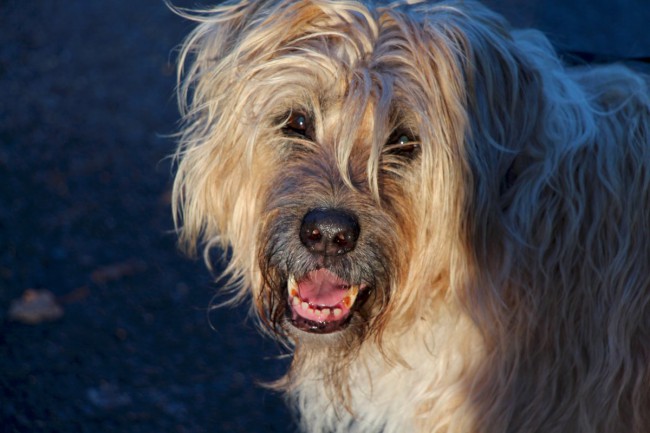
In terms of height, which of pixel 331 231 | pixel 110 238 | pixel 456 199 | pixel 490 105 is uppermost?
pixel 490 105

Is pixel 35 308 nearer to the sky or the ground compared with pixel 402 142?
nearer to the ground

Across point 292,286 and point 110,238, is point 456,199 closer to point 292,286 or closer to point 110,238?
point 292,286

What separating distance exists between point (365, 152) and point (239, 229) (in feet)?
1.75

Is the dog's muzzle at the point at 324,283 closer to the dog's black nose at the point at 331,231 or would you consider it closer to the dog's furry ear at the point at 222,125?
the dog's black nose at the point at 331,231

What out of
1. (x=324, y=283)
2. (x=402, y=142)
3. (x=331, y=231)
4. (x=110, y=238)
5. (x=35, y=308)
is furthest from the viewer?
(x=110, y=238)

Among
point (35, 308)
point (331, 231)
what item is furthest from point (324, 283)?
point (35, 308)

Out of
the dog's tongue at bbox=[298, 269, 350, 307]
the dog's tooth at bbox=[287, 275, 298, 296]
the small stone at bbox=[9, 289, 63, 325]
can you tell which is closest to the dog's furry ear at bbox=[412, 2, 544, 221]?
the dog's tongue at bbox=[298, 269, 350, 307]

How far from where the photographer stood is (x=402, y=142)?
8.95ft

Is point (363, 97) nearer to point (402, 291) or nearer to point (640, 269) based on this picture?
point (402, 291)

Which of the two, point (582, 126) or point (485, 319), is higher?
point (582, 126)

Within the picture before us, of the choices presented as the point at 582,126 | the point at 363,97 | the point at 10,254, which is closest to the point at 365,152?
the point at 363,97

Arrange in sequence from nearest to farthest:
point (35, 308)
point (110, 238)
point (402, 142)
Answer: point (402, 142)
point (35, 308)
point (110, 238)

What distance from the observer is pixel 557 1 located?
647cm

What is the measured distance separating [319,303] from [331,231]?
0.33 metres
